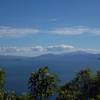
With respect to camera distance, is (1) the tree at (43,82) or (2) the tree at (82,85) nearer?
(1) the tree at (43,82)

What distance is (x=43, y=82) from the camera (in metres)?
64.2

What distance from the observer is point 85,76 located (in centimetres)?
8088

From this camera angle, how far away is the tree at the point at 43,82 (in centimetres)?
6431

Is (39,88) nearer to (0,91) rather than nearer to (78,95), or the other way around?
(0,91)

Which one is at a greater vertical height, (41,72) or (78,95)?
(41,72)

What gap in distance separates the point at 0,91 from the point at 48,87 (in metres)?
8.80

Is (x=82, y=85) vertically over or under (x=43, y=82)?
under

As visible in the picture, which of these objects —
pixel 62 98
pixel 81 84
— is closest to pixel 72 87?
pixel 81 84

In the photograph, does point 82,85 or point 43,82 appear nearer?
point 43,82

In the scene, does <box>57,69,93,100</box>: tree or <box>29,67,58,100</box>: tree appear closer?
<box>29,67,58,100</box>: tree

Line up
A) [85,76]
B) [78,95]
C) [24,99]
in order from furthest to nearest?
[85,76] < [78,95] < [24,99]

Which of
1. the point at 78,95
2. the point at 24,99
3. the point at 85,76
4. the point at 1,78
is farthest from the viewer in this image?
the point at 85,76

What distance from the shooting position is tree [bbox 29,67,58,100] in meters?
64.3

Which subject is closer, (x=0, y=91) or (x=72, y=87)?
(x=0, y=91)
